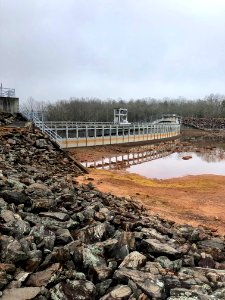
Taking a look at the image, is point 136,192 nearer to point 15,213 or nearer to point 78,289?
point 15,213

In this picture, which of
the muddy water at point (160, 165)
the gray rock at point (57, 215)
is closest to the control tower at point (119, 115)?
the muddy water at point (160, 165)

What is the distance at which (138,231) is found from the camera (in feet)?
22.1

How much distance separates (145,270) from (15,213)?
114 inches

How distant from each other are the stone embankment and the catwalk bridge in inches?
1151

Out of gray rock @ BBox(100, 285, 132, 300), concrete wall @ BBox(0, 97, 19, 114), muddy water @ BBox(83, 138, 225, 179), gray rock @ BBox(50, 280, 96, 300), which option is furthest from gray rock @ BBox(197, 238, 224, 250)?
concrete wall @ BBox(0, 97, 19, 114)

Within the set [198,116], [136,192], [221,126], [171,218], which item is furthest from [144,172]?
[198,116]

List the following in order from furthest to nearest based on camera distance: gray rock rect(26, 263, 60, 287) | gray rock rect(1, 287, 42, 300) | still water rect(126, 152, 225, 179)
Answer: still water rect(126, 152, 225, 179) → gray rock rect(26, 263, 60, 287) → gray rock rect(1, 287, 42, 300)

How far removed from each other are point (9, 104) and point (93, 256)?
23.3 meters

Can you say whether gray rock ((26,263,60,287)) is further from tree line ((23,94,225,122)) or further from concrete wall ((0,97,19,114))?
tree line ((23,94,225,122))

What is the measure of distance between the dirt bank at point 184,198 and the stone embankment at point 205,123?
74.6 m

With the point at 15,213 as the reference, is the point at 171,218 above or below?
below

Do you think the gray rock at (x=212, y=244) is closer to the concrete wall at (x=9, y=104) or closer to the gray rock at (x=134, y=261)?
the gray rock at (x=134, y=261)

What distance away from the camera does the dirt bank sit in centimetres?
1028

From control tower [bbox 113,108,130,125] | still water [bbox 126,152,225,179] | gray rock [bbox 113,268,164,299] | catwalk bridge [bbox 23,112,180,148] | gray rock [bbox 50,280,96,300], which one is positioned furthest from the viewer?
control tower [bbox 113,108,130,125]
